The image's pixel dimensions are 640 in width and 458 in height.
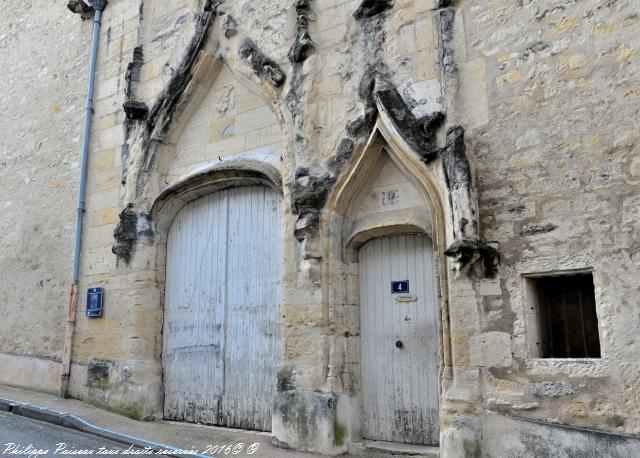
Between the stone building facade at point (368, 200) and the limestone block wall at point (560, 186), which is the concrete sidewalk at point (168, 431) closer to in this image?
the stone building facade at point (368, 200)

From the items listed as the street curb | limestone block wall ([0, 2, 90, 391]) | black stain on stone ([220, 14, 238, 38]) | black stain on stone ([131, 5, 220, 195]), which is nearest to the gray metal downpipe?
limestone block wall ([0, 2, 90, 391])

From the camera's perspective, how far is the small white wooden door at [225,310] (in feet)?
17.3

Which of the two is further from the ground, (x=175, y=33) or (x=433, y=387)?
(x=175, y=33)

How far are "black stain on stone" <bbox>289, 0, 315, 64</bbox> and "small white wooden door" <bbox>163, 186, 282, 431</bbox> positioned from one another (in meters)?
1.27

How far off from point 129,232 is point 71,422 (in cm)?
191

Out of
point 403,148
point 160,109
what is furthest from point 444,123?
point 160,109

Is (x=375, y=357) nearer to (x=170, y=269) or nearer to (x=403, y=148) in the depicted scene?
(x=403, y=148)

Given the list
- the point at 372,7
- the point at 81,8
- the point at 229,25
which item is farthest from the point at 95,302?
the point at 372,7

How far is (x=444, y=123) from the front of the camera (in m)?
4.30

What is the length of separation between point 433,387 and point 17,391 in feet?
16.1

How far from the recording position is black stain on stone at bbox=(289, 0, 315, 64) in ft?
16.8

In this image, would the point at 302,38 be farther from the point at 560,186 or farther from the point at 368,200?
the point at 560,186

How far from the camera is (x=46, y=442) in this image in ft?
15.3

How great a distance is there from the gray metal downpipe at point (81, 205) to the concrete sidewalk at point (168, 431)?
1.31 feet
